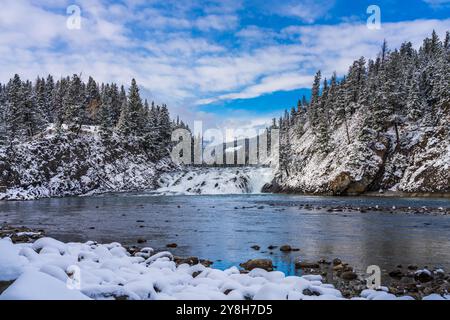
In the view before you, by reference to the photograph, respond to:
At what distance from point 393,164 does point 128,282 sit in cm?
6455

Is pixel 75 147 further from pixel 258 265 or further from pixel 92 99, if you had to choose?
pixel 258 265

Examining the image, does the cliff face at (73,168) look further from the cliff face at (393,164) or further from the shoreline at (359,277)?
the shoreline at (359,277)

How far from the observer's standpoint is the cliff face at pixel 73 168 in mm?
64312

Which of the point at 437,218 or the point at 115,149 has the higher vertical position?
the point at 115,149

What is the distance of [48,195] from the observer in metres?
66.4

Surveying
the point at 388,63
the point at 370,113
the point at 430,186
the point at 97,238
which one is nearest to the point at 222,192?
the point at 370,113

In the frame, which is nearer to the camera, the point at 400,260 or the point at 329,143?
the point at 400,260

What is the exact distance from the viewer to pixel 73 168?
7412cm

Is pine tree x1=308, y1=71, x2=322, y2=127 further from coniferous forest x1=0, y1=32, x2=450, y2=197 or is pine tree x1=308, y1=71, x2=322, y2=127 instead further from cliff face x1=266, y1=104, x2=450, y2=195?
cliff face x1=266, y1=104, x2=450, y2=195

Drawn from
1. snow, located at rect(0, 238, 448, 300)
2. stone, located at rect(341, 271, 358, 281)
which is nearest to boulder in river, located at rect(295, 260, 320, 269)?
stone, located at rect(341, 271, 358, 281)

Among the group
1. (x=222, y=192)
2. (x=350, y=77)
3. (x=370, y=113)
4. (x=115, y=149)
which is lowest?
(x=222, y=192)

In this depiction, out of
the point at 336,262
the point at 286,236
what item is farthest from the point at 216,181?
the point at 336,262
